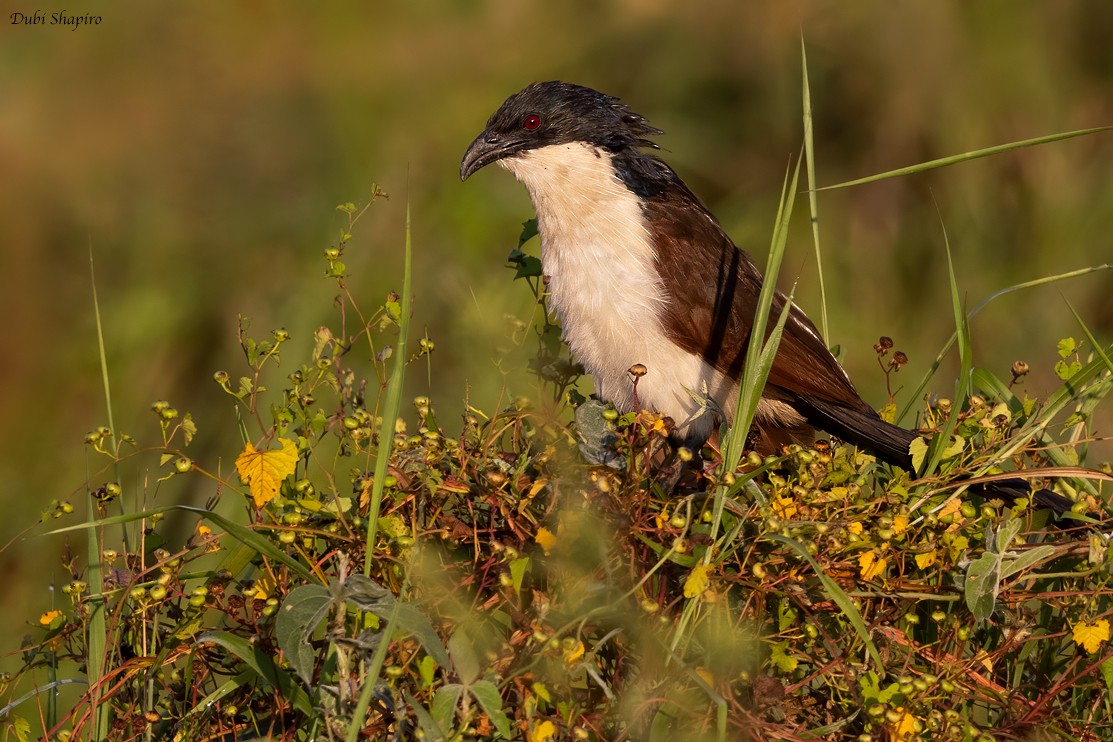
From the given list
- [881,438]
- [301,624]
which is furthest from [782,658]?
[881,438]

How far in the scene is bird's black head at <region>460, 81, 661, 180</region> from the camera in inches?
112

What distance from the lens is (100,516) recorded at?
172cm

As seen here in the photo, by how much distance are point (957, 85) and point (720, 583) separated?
4022mm

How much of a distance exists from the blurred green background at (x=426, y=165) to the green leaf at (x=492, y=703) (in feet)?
10.3

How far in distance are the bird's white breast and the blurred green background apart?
172 cm

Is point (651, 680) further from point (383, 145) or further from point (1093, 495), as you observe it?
point (383, 145)

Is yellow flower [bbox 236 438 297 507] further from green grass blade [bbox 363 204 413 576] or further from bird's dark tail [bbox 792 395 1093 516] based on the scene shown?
bird's dark tail [bbox 792 395 1093 516]

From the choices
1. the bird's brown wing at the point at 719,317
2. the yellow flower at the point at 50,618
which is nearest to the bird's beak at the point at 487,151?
the bird's brown wing at the point at 719,317

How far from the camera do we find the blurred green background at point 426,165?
4.89 meters

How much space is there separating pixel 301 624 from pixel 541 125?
67.8 inches

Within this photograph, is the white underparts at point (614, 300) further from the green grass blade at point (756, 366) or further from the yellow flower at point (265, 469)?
Result: the yellow flower at point (265, 469)

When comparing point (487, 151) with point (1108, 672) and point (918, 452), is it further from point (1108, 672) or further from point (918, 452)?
point (1108, 672)

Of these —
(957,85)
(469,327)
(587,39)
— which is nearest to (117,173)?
(587,39)

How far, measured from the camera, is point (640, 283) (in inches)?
105
